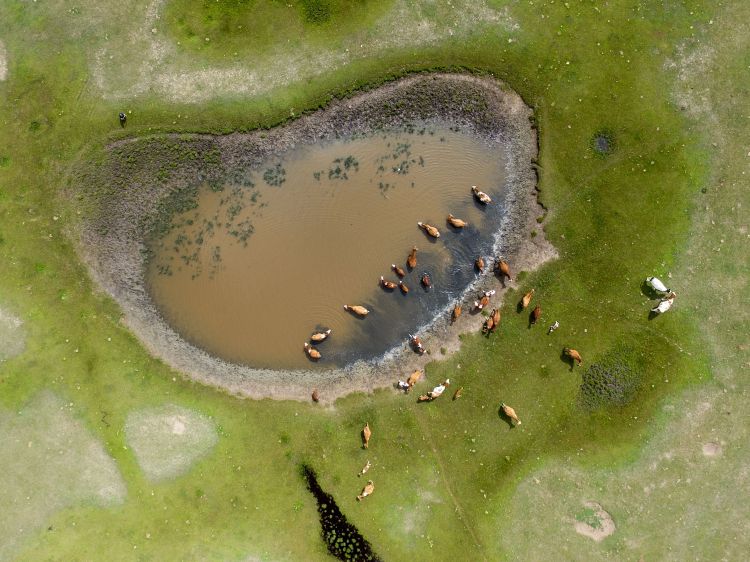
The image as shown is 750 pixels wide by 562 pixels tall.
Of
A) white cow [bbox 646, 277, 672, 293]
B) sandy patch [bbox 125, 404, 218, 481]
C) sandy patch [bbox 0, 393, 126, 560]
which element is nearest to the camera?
sandy patch [bbox 0, 393, 126, 560]

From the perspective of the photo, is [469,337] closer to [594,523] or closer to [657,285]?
[657,285]

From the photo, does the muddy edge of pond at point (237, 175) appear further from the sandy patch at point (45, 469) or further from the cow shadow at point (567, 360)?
the sandy patch at point (45, 469)

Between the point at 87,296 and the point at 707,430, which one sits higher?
the point at 707,430

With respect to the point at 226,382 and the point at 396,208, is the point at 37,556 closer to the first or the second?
the point at 226,382

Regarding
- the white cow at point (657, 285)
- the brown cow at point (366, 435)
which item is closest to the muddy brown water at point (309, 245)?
the brown cow at point (366, 435)

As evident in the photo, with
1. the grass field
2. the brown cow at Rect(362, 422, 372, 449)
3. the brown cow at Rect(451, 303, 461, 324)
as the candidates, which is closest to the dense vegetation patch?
the grass field

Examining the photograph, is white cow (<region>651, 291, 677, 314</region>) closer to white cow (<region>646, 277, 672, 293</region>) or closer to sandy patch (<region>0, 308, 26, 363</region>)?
white cow (<region>646, 277, 672, 293</region>)

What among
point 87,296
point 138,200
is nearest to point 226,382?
point 87,296

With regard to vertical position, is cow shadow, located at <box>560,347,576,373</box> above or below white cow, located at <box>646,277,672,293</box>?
below
